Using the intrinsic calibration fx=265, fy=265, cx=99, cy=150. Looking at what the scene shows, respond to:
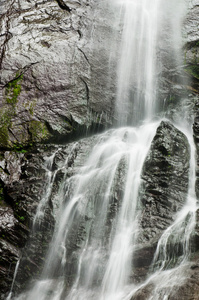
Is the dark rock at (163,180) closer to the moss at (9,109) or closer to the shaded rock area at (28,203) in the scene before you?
the shaded rock area at (28,203)

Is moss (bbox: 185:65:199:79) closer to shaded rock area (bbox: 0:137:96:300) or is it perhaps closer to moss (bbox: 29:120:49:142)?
shaded rock area (bbox: 0:137:96:300)

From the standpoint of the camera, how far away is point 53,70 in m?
12.2

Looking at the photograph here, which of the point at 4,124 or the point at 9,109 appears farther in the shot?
the point at 9,109

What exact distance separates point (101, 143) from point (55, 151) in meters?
1.78

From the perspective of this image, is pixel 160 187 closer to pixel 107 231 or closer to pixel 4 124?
pixel 107 231

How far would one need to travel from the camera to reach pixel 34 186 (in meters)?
8.84

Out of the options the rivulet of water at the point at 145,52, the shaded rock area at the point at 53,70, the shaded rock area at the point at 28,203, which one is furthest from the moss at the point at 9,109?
the rivulet of water at the point at 145,52

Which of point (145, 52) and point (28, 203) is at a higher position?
point (145, 52)

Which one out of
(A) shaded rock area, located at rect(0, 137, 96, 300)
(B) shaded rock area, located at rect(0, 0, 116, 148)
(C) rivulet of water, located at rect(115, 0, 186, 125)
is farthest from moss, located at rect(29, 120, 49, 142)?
(C) rivulet of water, located at rect(115, 0, 186, 125)

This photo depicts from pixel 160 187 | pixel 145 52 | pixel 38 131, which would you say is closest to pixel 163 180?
pixel 160 187

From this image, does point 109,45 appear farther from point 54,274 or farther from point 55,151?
point 54,274

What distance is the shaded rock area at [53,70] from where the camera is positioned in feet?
35.3

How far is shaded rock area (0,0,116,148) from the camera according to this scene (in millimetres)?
10766

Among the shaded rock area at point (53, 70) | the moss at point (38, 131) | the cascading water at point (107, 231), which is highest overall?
the shaded rock area at point (53, 70)
